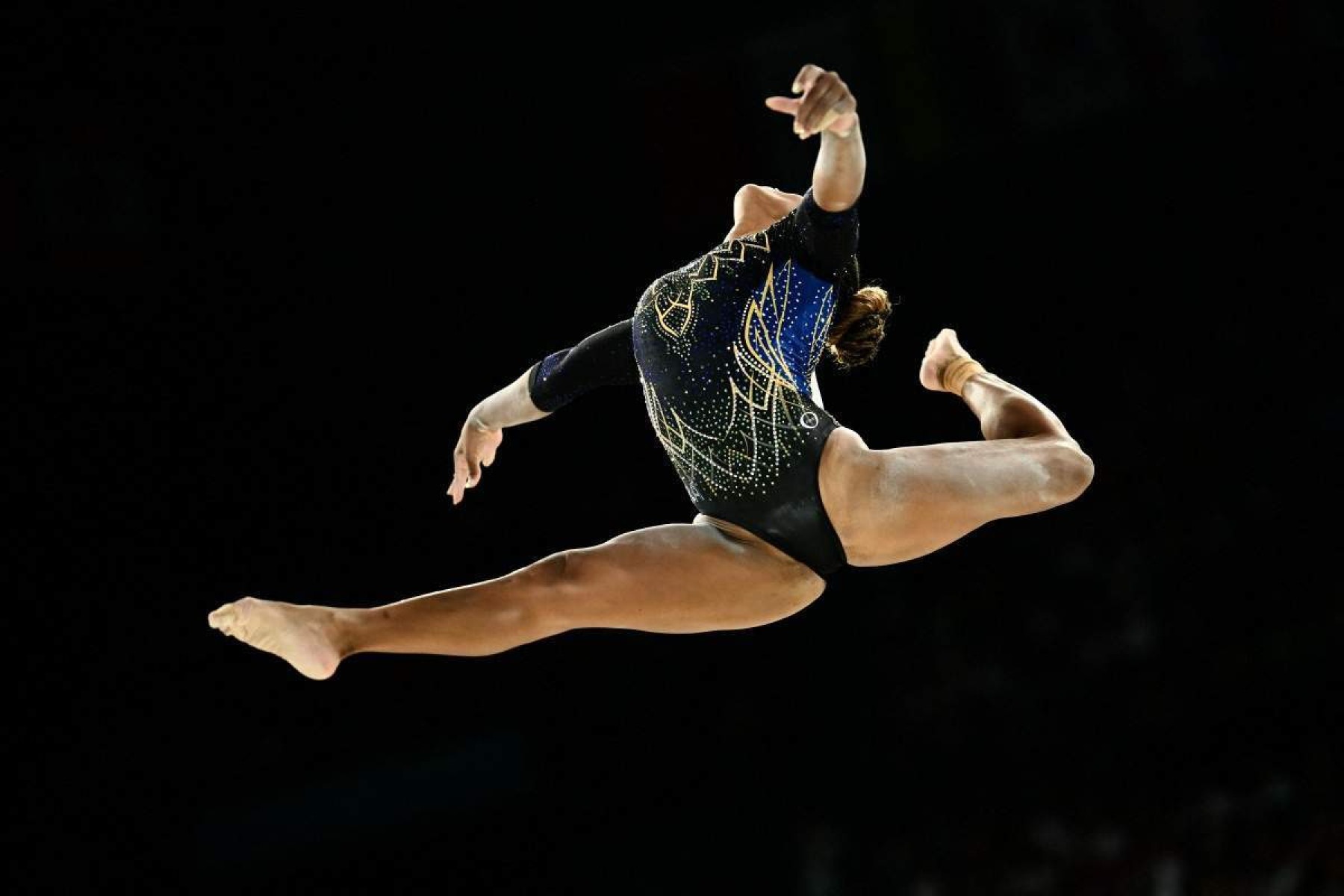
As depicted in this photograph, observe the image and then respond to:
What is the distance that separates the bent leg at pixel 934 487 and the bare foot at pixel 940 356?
0.40m

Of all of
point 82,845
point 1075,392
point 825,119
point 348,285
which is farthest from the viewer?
point 1075,392

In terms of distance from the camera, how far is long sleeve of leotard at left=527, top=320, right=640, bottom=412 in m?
3.16

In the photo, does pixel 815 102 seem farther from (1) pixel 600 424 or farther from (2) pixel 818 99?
(1) pixel 600 424

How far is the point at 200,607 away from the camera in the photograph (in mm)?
6285

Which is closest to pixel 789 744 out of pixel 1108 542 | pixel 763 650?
pixel 763 650

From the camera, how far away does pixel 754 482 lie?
279 centimetres

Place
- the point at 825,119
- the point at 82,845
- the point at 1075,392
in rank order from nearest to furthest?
the point at 825,119, the point at 82,845, the point at 1075,392

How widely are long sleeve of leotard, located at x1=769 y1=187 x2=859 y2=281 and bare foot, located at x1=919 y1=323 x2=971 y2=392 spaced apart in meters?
0.48

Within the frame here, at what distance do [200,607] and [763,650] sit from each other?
252 cm

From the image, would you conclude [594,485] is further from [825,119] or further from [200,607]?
[825,119]

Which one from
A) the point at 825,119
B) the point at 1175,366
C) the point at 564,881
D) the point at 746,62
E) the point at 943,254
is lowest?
the point at 564,881

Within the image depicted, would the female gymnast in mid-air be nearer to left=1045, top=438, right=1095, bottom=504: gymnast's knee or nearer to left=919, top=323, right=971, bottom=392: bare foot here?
left=1045, top=438, right=1095, bottom=504: gymnast's knee

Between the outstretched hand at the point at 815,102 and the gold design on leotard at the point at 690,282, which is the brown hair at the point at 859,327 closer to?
the gold design on leotard at the point at 690,282

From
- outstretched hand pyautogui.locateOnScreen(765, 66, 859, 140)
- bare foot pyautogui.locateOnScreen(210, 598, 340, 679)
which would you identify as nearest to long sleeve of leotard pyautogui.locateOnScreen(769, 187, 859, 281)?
outstretched hand pyautogui.locateOnScreen(765, 66, 859, 140)
